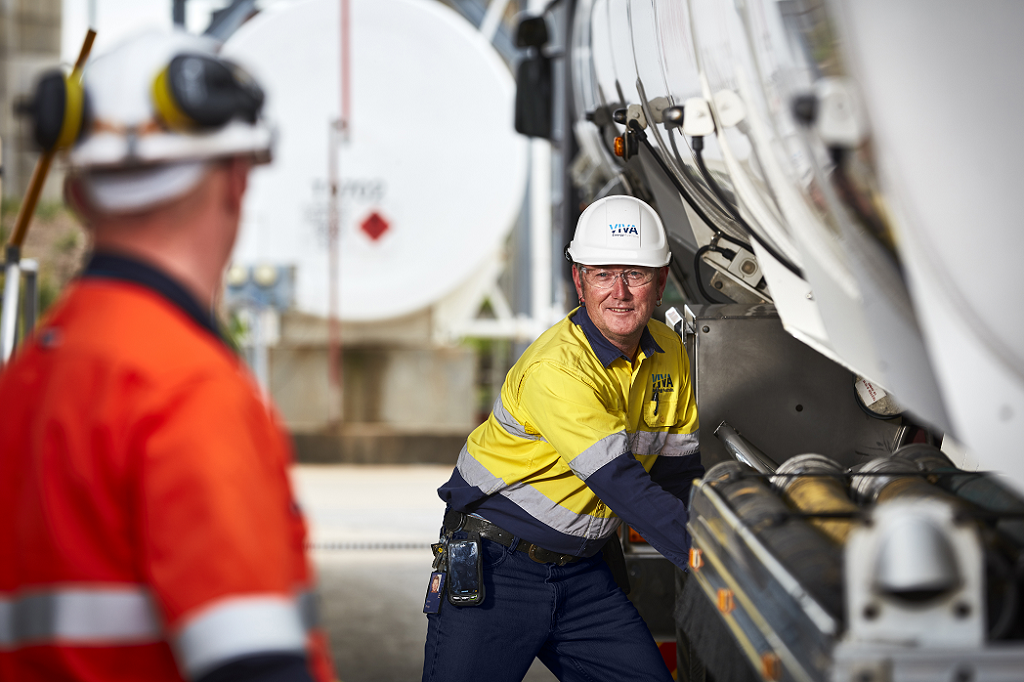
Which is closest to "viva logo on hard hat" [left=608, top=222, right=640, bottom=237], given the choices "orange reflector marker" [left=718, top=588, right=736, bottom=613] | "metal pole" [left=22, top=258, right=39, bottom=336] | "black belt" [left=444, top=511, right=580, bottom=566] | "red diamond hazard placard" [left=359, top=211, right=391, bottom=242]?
"black belt" [left=444, top=511, right=580, bottom=566]

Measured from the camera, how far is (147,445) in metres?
1.02

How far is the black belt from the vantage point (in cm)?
261

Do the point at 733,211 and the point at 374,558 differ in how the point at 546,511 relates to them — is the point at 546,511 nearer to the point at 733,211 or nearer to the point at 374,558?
the point at 733,211

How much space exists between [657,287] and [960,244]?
4.75ft

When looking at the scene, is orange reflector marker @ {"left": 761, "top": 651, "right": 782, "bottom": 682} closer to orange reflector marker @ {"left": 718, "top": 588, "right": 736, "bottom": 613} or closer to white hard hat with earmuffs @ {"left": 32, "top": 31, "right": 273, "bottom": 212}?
orange reflector marker @ {"left": 718, "top": 588, "right": 736, "bottom": 613}

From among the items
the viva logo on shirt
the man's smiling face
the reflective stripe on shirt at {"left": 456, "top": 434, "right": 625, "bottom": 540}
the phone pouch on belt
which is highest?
the man's smiling face

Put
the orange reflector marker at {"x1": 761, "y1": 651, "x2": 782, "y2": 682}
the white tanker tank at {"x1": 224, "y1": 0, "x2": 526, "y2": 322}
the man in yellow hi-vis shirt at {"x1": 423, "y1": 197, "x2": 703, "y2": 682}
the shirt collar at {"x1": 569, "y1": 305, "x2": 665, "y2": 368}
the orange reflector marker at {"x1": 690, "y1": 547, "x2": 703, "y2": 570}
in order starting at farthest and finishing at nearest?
the white tanker tank at {"x1": 224, "y1": 0, "x2": 526, "y2": 322} → the shirt collar at {"x1": 569, "y1": 305, "x2": 665, "y2": 368} → the man in yellow hi-vis shirt at {"x1": 423, "y1": 197, "x2": 703, "y2": 682} → the orange reflector marker at {"x1": 690, "y1": 547, "x2": 703, "y2": 570} → the orange reflector marker at {"x1": 761, "y1": 651, "x2": 782, "y2": 682}

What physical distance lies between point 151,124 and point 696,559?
1.34 m

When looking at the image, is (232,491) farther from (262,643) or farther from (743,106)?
(743,106)

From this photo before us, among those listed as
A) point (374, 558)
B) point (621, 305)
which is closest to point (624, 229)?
point (621, 305)

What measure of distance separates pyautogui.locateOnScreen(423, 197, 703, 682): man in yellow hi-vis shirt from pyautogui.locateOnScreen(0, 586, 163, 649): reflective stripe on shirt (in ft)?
4.60

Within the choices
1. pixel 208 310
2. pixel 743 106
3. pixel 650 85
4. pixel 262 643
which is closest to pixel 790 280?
pixel 743 106

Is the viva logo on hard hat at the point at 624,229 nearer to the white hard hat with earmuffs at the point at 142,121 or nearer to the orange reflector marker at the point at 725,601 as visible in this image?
the orange reflector marker at the point at 725,601

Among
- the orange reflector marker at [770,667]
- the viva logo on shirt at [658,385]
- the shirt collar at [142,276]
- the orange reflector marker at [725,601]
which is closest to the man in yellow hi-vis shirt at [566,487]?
the viva logo on shirt at [658,385]
